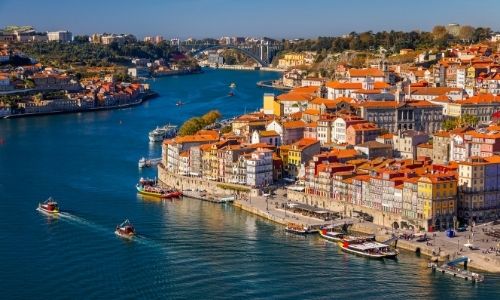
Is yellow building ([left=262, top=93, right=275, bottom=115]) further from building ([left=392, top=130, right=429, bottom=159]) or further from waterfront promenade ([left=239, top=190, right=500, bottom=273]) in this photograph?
waterfront promenade ([left=239, top=190, right=500, bottom=273])

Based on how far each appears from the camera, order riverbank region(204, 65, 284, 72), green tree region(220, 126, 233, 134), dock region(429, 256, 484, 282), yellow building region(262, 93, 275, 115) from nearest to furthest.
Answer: dock region(429, 256, 484, 282) → green tree region(220, 126, 233, 134) → yellow building region(262, 93, 275, 115) → riverbank region(204, 65, 284, 72)

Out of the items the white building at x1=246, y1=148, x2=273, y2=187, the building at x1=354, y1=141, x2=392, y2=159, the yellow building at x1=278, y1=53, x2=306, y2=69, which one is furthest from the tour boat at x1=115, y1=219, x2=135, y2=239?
the yellow building at x1=278, y1=53, x2=306, y2=69

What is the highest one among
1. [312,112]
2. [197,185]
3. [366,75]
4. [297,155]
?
[366,75]

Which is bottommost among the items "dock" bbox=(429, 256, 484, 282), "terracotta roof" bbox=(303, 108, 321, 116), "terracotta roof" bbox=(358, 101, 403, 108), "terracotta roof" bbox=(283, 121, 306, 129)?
"dock" bbox=(429, 256, 484, 282)

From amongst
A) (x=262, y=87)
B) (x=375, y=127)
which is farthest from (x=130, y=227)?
(x=262, y=87)

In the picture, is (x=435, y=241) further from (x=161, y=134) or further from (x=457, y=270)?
(x=161, y=134)

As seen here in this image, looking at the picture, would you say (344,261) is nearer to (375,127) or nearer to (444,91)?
(375,127)

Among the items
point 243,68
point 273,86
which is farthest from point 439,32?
point 243,68
